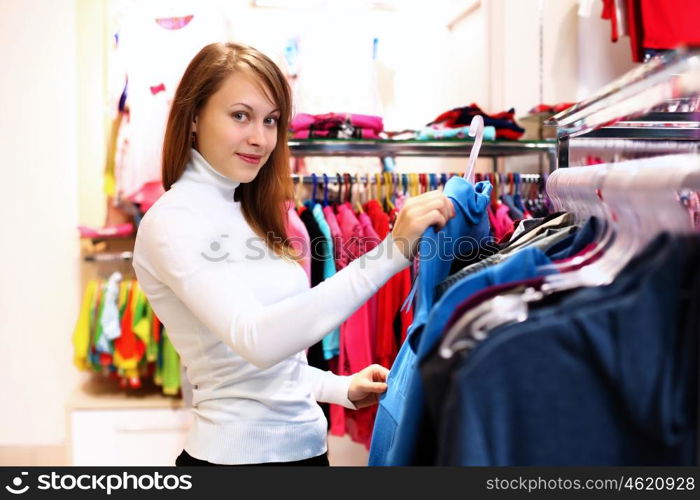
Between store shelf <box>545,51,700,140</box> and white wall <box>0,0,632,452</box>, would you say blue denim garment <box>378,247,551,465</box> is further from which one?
white wall <box>0,0,632,452</box>

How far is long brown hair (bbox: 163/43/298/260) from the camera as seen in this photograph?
1.25 metres

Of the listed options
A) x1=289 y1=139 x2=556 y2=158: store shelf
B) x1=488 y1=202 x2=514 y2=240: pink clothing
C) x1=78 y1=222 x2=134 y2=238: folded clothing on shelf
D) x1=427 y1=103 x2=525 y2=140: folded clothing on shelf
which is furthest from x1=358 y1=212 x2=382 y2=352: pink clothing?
x1=78 y1=222 x2=134 y2=238: folded clothing on shelf

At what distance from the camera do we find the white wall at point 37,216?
2883mm

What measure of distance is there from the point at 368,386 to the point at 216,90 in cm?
67

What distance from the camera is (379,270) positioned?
0.99 metres

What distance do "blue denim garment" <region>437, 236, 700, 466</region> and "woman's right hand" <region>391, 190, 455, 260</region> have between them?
0.91 feet

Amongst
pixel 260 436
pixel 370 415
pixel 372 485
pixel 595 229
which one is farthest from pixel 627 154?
pixel 372 485

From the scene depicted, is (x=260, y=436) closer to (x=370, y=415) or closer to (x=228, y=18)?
(x=370, y=415)

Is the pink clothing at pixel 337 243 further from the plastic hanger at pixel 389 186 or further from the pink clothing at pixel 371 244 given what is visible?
the plastic hanger at pixel 389 186

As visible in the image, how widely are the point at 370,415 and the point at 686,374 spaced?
165 centimetres

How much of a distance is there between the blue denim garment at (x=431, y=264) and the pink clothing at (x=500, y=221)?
90 centimetres

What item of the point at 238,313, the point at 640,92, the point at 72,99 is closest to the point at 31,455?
the point at 72,99

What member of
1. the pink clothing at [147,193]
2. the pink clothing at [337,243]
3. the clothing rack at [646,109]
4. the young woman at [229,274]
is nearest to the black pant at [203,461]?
the young woman at [229,274]

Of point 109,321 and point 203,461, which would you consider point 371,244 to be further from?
point 109,321
